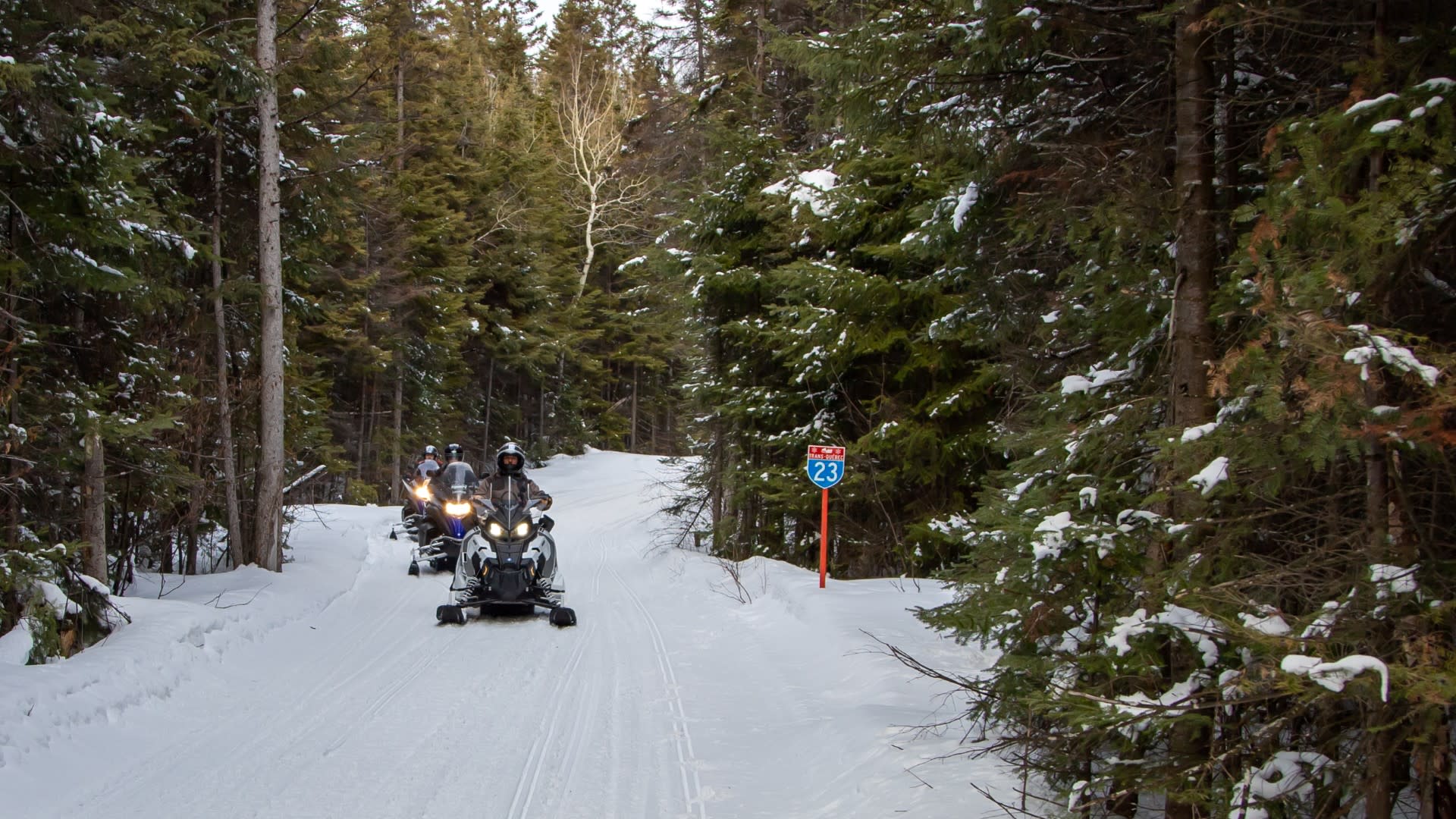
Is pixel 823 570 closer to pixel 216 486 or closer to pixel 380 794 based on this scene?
pixel 380 794

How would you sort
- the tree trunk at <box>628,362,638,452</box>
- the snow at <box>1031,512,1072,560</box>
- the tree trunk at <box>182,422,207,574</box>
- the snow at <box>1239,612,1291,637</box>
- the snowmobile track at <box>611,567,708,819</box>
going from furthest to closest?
the tree trunk at <box>628,362,638,452</box>
the tree trunk at <box>182,422,207,574</box>
the snowmobile track at <box>611,567,708,819</box>
the snow at <box>1031,512,1072,560</box>
the snow at <box>1239,612,1291,637</box>

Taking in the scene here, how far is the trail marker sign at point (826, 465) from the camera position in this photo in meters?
11.9

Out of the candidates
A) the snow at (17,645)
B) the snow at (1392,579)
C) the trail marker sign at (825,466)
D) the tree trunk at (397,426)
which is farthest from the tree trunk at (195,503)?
the tree trunk at (397,426)

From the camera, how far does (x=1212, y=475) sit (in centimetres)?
370

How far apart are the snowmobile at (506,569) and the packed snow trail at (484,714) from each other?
0.94 ft

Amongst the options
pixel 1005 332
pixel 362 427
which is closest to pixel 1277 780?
pixel 1005 332

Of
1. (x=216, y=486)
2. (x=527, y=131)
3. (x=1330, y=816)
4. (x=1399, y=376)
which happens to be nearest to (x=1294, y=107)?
(x=1399, y=376)

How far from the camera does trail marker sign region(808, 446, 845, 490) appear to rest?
11.9m

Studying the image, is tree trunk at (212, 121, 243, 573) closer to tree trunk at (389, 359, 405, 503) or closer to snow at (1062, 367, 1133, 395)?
snow at (1062, 367, 1133, 395)

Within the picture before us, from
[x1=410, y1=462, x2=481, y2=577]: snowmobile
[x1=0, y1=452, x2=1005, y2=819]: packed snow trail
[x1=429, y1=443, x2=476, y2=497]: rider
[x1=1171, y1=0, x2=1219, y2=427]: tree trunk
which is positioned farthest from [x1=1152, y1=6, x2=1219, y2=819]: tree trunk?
[x1=429, y1=443, x2=476, y2=497]: rider

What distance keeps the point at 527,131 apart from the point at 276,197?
29444mm

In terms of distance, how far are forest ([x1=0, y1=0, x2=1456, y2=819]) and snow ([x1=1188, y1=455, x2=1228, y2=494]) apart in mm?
15

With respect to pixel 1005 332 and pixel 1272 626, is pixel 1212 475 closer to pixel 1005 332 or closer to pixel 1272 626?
pixel 1272 626

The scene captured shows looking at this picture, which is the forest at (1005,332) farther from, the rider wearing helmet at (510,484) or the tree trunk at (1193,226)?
the rider wearing helmet at (510,484)
